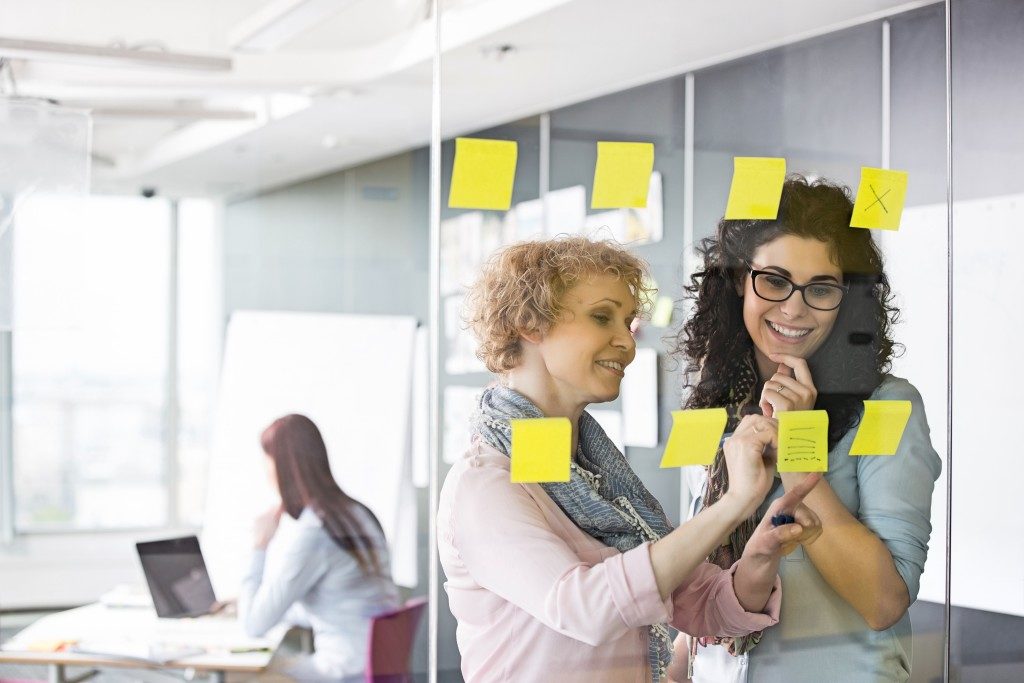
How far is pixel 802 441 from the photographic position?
214 centimetres

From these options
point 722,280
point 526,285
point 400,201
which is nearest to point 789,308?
point 722,280

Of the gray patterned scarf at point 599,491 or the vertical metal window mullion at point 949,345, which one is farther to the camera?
the vertical metal window mullion at point 949,345

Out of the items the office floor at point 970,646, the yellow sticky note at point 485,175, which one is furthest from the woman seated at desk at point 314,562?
the yellow sticky note at point 485,175

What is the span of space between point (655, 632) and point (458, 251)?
93 cm

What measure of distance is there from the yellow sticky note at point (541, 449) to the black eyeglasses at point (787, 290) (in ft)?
1.77

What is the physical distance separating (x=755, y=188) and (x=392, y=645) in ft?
6.13

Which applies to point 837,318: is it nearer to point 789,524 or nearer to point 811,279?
point 811,279

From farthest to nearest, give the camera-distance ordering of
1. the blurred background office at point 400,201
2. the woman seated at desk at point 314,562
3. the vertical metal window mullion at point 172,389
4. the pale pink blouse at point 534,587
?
1. the woman seated at desk at point 314,562
2. the vertical metal window mullion at point 172,389
3. the blurred background office at point 400,201
4. the pale pink blouse at point 534,587

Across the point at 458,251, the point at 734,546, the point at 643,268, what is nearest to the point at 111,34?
the point at 458,251

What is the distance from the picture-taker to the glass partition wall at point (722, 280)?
1.89 metres

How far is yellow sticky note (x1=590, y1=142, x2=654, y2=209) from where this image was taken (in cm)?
208

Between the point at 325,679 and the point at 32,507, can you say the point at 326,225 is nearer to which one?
the point at 32,507

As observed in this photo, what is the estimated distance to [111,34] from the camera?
2.77 metres

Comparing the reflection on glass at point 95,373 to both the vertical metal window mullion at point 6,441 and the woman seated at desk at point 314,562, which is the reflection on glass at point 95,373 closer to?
the vertical metal window mullion at point 6,441
